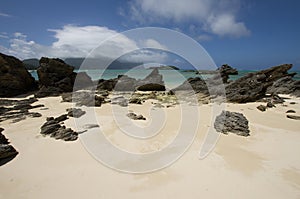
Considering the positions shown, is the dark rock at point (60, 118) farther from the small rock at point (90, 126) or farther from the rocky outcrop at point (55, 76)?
the rocky outcrop at point (55, 76)

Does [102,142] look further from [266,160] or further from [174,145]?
[266,160]

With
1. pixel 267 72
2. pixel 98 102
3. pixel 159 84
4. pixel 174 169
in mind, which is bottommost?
pixel 174 169

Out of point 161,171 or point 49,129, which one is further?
point 49,129

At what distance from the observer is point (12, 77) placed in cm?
1545

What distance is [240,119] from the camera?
6.98 meters

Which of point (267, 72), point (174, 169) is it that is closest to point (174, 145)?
point (174, 169)

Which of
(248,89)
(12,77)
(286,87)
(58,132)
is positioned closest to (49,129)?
(58,132)

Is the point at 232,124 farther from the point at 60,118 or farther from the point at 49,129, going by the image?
the point at 60,118

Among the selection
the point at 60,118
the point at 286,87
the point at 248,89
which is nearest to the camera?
the point at 60,118

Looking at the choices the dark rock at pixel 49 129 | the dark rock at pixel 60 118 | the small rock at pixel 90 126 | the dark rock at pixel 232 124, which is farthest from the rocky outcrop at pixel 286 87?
the dark rock at pixel 49 129

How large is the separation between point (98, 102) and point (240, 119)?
756cm

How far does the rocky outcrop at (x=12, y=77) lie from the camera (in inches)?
586

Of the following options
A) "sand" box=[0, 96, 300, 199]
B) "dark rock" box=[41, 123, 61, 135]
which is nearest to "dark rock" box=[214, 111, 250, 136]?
"sand" box=[0, 96, 300, 199]

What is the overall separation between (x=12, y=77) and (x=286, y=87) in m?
24.5
